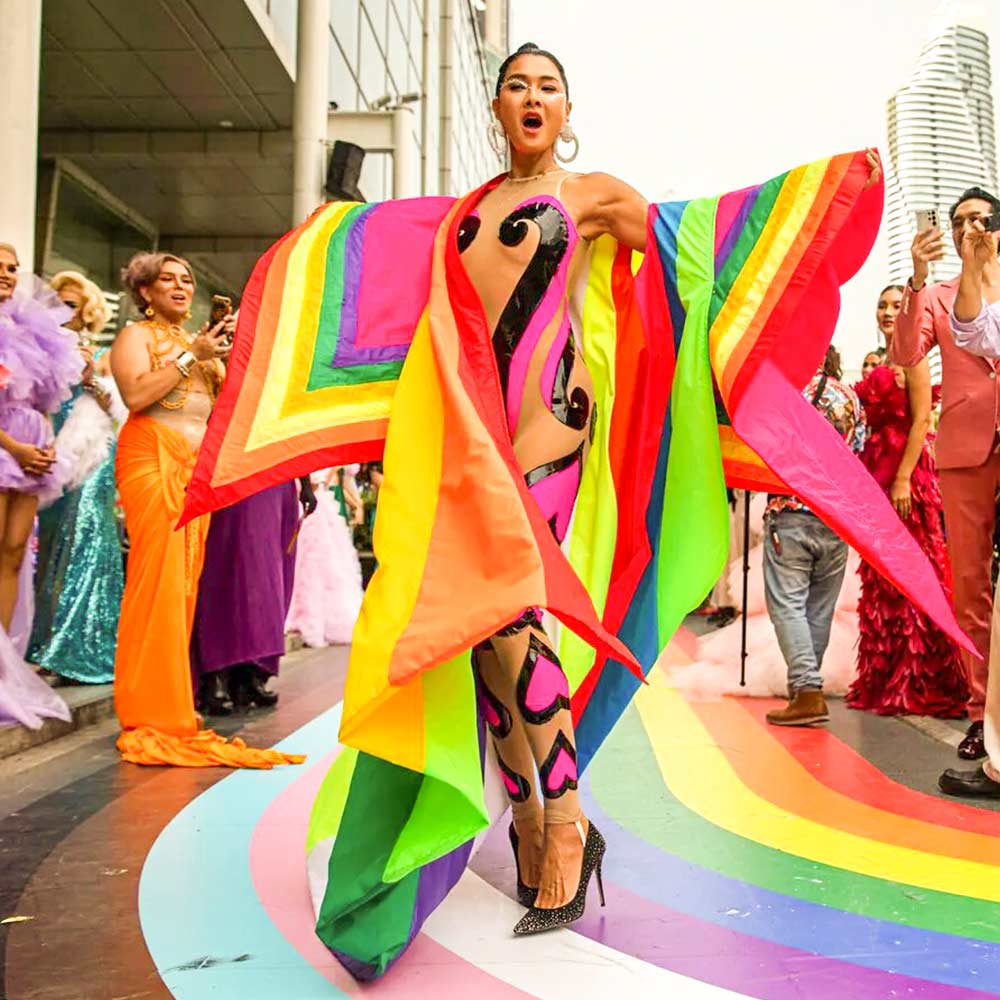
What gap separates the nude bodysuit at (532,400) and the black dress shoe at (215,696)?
3.19m

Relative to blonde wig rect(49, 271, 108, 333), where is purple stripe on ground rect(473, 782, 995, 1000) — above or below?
below

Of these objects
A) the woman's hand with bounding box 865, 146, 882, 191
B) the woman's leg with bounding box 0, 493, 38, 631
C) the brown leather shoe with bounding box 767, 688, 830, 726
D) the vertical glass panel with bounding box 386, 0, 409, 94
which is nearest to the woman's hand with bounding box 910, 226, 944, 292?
the woman's hand with bounding box 865, 146, 882, 191

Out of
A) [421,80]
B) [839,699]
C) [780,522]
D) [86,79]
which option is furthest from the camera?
[421,80]

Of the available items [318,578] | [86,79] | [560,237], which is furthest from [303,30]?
[560,237]

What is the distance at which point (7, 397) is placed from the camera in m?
4.83

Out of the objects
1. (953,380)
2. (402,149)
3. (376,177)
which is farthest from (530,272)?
(376,177)

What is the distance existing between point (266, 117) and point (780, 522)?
9.44m

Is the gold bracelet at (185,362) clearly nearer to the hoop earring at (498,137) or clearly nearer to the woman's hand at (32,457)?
the woman's hand at (32,457)

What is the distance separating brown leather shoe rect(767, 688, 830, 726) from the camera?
5230 millimetres

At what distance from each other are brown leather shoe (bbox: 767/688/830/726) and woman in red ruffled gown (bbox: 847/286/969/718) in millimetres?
475

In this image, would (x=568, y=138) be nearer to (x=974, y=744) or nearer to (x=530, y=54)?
(x=530, y=54)

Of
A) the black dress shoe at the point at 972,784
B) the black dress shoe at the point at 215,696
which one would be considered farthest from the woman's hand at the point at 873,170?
the black dress shoe at the point at 215,696

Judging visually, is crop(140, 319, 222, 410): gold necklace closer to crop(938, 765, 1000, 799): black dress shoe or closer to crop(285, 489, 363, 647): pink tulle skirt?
crop(938, 765, 1000, 799): black dress shoe

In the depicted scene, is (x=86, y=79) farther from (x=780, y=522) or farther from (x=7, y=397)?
(x=780, y=522)
